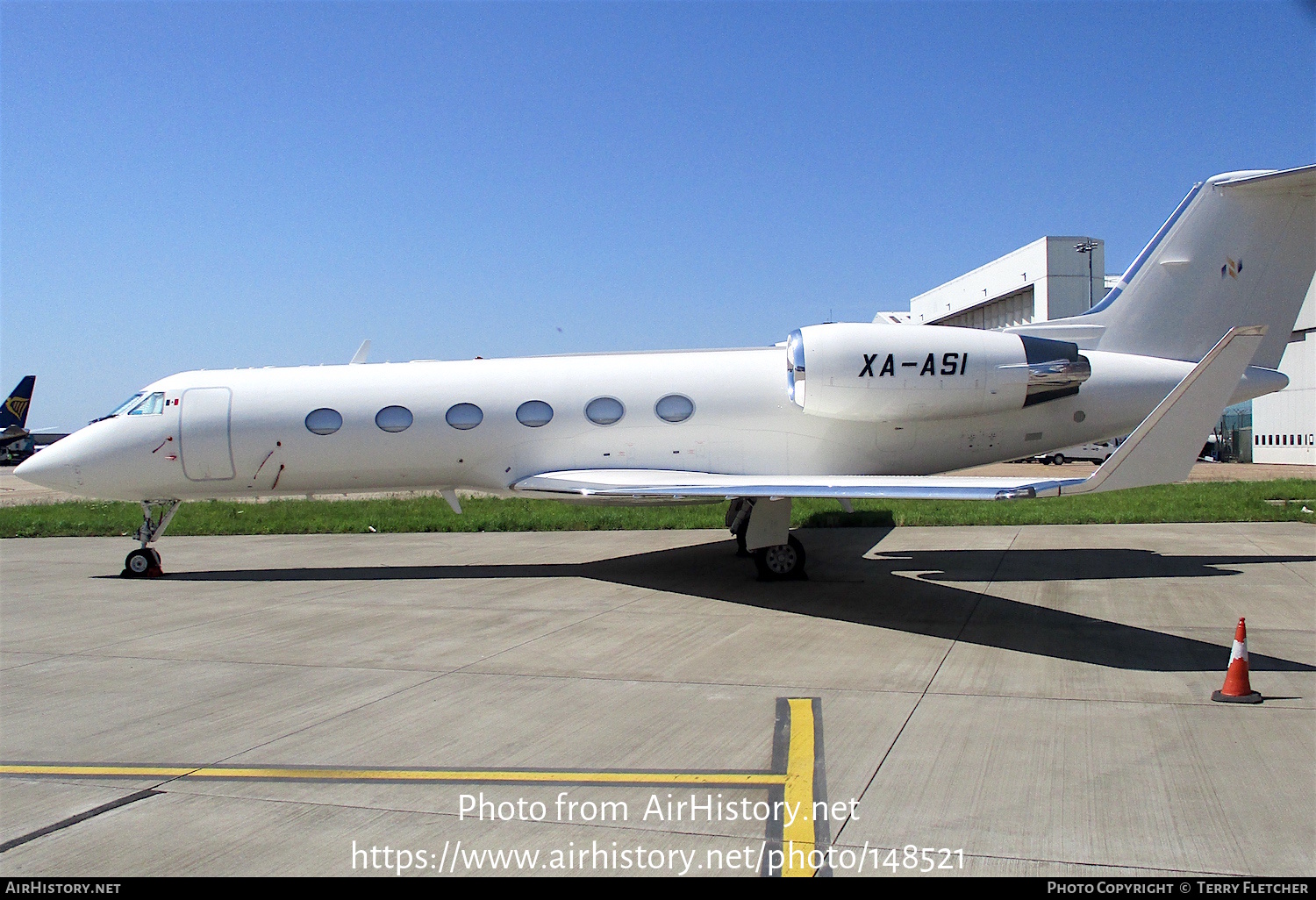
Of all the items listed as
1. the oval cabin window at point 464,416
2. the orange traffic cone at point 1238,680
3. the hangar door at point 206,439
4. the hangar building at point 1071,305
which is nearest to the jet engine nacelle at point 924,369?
the oval cabin window at point 464,416

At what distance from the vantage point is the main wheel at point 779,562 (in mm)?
12070

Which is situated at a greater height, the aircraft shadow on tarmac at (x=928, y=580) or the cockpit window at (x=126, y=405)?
the cockpit window at (x=126, y=405)

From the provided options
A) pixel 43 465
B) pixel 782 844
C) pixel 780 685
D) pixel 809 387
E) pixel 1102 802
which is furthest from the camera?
pixel 43 465

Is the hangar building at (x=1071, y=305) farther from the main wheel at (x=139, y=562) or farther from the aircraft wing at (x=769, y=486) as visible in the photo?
the main wheel at (x=139, y=562)

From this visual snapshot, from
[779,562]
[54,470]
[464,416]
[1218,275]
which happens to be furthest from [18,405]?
[1218,275]

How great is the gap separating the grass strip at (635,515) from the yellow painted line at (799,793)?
37.7ft

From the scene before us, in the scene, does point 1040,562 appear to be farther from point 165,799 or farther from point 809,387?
point 165,799

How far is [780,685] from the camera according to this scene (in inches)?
279

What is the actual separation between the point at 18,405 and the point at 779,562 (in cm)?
5664

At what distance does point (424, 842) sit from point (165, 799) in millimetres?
1682

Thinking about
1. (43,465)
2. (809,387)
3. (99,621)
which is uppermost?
(809,387)

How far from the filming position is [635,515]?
20516 millimetres

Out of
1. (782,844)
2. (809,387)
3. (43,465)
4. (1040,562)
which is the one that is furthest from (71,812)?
(1040,562)

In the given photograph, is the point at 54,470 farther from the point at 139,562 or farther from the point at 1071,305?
the point at 1071,305
